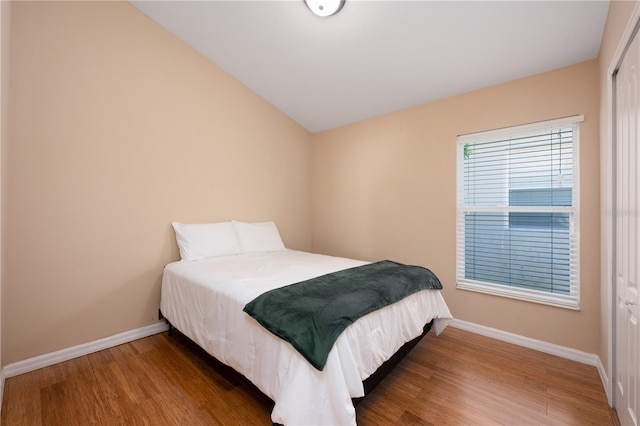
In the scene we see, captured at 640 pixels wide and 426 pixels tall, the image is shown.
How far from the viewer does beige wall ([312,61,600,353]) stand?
2.17 m

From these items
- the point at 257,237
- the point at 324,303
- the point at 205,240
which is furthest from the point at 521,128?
the point at 205,240

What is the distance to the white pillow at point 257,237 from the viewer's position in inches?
125

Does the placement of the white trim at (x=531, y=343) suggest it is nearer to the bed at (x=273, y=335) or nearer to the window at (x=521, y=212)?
the window at (x=521, y=212)

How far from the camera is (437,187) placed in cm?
293

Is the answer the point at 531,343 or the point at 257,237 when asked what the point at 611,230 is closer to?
the point at 531,343

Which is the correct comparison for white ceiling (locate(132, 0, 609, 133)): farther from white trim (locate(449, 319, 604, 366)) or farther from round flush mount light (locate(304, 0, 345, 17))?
white trim (locate(449, 319, 604, 366))

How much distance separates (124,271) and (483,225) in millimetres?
3503

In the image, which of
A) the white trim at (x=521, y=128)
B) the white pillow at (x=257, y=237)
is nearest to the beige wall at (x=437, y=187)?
the white trim at (x=521, y=128)

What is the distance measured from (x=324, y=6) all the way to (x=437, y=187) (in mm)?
2002

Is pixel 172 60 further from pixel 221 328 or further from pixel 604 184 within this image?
pixel 604 184

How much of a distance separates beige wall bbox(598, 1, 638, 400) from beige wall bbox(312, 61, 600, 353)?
185 millimetres

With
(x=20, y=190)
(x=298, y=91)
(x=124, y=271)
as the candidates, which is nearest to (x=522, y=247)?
(x=298, y=91)

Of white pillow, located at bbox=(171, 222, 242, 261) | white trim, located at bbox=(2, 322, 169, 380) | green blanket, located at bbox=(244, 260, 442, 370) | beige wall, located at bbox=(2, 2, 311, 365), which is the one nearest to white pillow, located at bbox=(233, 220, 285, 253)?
white pillow, located at bbox=(171, 222, 242, 261)

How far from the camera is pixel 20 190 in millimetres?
2012
